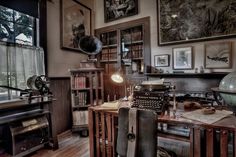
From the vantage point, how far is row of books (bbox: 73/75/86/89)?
138 inches

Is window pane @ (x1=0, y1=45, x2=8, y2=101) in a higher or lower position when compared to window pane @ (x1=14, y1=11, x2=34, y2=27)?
lower

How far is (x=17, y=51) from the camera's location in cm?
277

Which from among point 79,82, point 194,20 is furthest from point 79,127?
point 194,20

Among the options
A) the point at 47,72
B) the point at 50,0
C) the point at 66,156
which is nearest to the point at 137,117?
the point at 66,156

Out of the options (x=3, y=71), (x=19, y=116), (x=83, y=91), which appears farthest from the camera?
(x=83, y=91)

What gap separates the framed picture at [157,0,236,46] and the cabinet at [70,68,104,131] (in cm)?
144

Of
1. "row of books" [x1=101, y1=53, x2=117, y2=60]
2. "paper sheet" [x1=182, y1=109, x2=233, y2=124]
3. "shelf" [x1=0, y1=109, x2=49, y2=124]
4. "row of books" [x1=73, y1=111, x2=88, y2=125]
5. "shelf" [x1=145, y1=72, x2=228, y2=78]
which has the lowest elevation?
"row of books" [x1=73, y1=111, x2=88, y2=125]

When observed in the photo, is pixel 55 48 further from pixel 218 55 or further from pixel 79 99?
pixel 218 55

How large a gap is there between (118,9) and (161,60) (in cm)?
155

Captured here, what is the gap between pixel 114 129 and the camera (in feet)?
6.31

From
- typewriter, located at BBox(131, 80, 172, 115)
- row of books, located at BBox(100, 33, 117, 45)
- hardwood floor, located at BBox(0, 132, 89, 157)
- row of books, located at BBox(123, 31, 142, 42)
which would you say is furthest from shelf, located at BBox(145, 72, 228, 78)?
hardwood floor, located at BBox(0, 132, 89, 157)

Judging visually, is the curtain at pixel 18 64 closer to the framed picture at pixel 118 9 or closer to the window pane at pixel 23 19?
the window pane at pixel 23 19

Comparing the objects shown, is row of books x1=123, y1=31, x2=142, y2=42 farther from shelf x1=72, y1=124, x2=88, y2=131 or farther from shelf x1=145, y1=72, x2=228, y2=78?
shelf x1=72, y1=124, x2=88, y2=131

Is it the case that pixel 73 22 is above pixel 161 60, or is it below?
above
